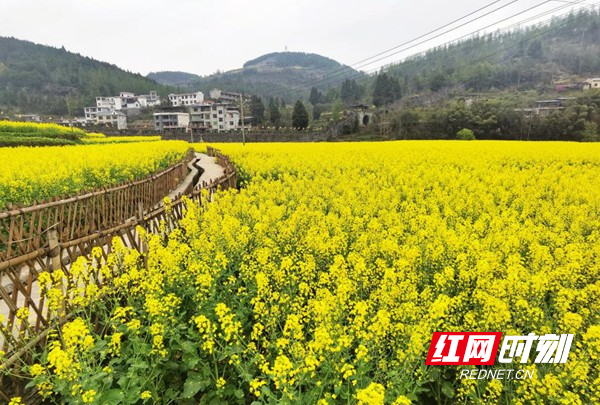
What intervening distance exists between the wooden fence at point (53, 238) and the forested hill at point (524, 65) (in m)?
99.5

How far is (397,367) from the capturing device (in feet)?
10.2

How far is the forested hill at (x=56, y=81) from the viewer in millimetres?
130500

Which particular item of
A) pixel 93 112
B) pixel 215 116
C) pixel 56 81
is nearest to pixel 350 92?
pixel 215 116

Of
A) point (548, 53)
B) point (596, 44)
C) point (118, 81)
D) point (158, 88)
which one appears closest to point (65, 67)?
point (118, 81)

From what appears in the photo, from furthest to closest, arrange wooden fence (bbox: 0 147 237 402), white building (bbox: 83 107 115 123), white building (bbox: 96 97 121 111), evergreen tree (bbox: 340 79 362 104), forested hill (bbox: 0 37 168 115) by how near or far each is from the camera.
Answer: evergreen tree (bbox: 340 79 362 104) < white building (bbox: 96 97 121 111) < forested hill (bbox: 0 37 168 115) < white building (bbox: 83 107 115 123) < wooden fence (bbox: 0 147 237 402)

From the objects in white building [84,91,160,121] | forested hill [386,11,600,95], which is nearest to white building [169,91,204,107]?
white building [84,91,160,121]

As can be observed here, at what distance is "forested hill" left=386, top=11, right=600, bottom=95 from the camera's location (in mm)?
118125

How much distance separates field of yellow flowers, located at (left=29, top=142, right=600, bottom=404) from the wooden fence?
0.32m

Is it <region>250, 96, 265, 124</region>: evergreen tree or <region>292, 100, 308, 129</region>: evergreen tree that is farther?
<region>250, 96, 265, 124</region>: evergreen tree

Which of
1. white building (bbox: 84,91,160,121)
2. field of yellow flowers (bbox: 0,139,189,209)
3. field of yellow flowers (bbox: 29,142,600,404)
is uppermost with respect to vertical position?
white building (bbox: 84,91,160,121)

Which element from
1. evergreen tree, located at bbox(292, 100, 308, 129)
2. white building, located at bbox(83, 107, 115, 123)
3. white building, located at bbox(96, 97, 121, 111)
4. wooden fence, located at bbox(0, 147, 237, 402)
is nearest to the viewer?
wooden fence, located at bbox(0, 147, 237, 402)

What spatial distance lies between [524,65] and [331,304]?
549 feet

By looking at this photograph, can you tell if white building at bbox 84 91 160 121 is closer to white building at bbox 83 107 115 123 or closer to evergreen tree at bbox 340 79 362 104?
white building at bbox 83 107 115 123

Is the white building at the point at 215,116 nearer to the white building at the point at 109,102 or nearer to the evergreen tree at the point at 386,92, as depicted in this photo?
the evergreen tree at the point at 386,92
